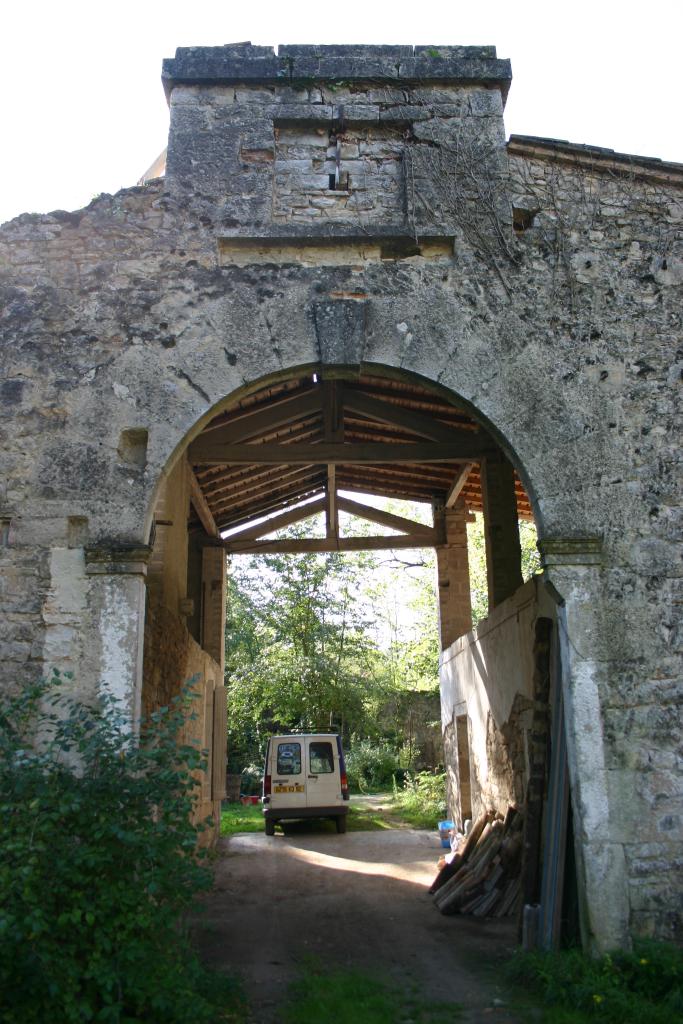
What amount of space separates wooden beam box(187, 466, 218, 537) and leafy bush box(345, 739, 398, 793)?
1205 cm

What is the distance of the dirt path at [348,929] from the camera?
519 centimetres

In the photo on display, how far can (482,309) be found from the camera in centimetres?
573

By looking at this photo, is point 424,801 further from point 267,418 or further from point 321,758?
point 267,418

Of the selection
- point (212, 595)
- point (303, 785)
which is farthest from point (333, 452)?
point (303, 785)

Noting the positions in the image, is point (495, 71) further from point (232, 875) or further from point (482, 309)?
point (232, 875)

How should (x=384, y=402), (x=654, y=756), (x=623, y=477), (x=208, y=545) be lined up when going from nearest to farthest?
(x=654, y=756) → (x=623, y=477) → (x=384, y=402) → (x=208, y=545)

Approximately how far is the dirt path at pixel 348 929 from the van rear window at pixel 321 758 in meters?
3.07

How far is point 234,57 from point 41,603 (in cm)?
419

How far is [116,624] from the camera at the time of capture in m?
5.04

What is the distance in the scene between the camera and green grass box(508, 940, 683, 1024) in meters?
4.16

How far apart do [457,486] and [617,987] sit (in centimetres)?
795

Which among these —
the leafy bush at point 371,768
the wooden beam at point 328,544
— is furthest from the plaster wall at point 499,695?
the leafy bush at point 371,768

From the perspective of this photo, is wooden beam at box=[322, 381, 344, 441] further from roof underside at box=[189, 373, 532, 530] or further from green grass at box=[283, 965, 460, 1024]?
green grass at box=[283, 965, 460, 1024]

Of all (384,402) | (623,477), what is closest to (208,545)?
(384,402)
